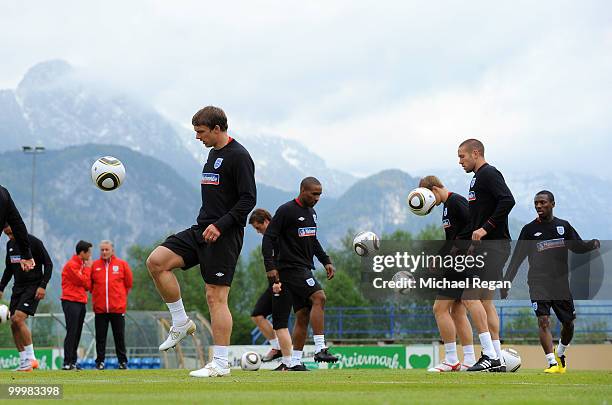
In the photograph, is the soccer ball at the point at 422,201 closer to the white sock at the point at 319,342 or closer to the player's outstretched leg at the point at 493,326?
the player's outstretched leg at the point at 493,326

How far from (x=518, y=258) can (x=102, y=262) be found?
26.9ft

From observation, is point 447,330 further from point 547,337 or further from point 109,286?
point 109,286

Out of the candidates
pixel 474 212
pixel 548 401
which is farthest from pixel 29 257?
pixel 548 401

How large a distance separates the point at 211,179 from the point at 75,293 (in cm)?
889

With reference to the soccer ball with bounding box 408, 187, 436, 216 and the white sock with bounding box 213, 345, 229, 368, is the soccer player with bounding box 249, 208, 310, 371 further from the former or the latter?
the white sock with bounding box 213, 345, 229, 368

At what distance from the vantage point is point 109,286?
18.2 m

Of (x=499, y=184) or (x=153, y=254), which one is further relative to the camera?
(x=499, y=184)

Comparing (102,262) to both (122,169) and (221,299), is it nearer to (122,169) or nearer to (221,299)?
(122,169)

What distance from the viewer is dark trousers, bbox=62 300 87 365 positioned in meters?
17.6

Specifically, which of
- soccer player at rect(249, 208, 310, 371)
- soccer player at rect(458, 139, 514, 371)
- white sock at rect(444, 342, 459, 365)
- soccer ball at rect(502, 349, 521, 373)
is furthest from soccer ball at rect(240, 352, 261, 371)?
soccer ball at rect(502, 349, 521, 373)

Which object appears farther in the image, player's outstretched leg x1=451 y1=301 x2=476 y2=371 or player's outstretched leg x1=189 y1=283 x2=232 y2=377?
player's outstretched leg x1=451 y1=301 x2=476 y2=371

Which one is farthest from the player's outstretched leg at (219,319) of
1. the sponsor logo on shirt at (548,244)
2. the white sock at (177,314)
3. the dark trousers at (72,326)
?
the dark trousers at (72,326)

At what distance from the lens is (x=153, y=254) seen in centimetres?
958

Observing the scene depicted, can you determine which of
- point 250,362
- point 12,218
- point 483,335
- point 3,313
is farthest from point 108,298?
point 483,335
